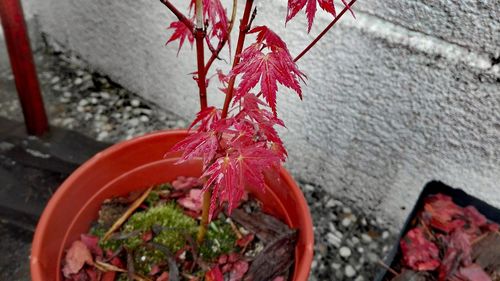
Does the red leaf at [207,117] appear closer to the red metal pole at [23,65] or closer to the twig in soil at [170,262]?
the twig in soil at [170,262]

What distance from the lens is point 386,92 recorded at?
5.06 ft

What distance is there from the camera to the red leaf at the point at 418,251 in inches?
58.2

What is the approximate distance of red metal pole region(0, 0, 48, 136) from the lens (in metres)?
1.73

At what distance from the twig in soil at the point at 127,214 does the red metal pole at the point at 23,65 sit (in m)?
0.72

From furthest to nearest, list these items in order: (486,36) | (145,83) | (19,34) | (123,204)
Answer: (145,83)
(19,34)
(123,204)
(486,36)

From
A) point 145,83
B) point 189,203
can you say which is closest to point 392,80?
point 189,203

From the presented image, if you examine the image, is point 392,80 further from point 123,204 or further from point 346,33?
point 123,204

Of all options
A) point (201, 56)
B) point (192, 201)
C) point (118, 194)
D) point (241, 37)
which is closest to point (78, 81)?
point (118, 194)

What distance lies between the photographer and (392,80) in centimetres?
151

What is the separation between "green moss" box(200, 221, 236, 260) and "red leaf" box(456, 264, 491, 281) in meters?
0.71

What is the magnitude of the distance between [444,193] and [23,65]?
63.5 inches

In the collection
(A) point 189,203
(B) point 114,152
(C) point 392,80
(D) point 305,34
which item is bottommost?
(A) point 189,203

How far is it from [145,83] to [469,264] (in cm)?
155

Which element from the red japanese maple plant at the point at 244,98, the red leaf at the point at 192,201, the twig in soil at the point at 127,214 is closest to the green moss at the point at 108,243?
the twig in soil at the point at 127,214
